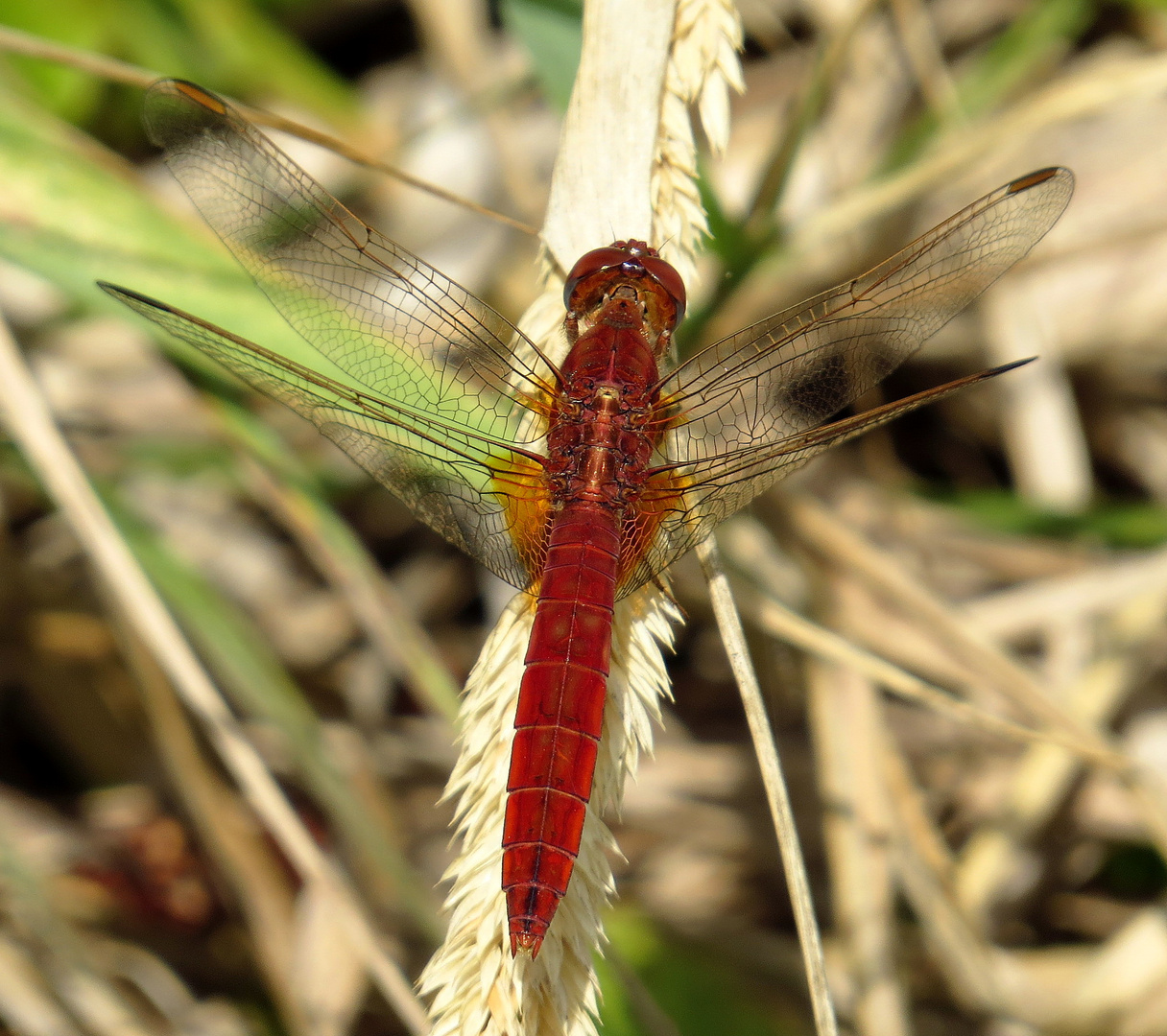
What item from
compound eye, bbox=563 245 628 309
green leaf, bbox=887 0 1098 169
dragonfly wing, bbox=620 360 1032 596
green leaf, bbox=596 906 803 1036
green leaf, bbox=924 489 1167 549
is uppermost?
green leaf, bbox=887 0 1098 169

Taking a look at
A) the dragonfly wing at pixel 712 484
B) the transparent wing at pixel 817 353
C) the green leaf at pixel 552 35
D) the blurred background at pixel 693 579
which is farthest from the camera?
the blurred background at pixel 693 579

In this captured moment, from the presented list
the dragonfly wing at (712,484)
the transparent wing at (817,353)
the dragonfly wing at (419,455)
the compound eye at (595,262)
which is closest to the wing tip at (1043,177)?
the transparent wing at (817,353)

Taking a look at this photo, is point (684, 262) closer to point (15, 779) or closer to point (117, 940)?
point (117, 940)

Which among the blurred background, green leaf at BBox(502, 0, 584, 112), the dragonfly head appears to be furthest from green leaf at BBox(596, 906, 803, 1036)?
green leaf at BBox(502, 0, 584, 112)

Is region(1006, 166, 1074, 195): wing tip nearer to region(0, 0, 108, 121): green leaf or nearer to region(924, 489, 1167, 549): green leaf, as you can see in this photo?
region(924, 489, 1167, 549): green leaf

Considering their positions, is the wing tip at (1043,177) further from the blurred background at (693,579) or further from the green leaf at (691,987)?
the green leaf at (691,987)

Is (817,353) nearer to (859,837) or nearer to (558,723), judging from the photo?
(558,723)
